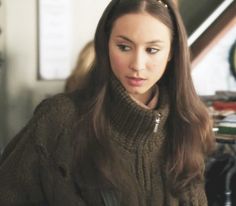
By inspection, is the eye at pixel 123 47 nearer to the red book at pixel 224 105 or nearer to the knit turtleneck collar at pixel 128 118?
the knit turtleneck collar at pixel 128 118

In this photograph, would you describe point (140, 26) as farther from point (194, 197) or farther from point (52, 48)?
point (52, 48)

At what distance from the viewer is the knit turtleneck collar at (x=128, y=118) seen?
868 mm

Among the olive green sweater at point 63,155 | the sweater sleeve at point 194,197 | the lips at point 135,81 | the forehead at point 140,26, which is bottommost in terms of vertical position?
the sweater sleeve at point 194,197

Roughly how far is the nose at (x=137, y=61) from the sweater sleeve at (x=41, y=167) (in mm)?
161

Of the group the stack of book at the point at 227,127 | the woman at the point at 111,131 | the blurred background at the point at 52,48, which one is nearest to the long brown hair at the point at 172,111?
the woman at the point at 111,131

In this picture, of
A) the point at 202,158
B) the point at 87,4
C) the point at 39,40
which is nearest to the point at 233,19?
the point at 87,4

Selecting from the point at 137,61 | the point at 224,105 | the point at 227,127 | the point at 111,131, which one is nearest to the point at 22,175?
the point at 111,131

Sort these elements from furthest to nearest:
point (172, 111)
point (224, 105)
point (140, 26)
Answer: point (224, 105) → point (172, 111) → point (140, 26)

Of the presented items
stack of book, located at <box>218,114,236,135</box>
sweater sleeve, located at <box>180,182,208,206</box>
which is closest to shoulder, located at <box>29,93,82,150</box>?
sweater sleeve, located at <box>180,182,208,206</box>

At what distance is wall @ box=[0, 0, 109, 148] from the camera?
188cm

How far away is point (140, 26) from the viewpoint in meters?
0.80

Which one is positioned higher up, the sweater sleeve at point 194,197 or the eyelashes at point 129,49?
the eyelashes at point 129,49

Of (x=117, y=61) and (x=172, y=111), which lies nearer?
(x=117, y=61)

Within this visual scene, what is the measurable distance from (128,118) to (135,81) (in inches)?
3.2
